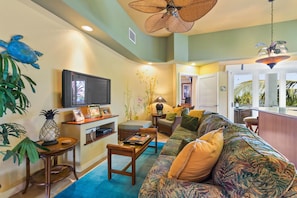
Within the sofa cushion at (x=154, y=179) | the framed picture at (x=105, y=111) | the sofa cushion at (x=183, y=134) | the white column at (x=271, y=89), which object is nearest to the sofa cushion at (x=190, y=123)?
the sofa cushion at (x=183, y=134)

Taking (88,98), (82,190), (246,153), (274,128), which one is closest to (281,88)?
(274,128)

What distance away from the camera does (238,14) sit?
165 inches

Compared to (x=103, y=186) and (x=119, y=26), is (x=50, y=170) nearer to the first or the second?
(x=103, y=186)

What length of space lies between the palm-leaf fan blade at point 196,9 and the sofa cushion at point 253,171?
1.69 meters

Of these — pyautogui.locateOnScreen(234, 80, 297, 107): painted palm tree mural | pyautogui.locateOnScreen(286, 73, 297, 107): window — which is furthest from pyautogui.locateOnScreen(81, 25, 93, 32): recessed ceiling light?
pyautogui.locateOnScreen(286, 73, 297, 107): window

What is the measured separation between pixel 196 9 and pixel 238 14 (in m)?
3.04

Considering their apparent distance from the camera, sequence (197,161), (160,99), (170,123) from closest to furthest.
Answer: (197,161) → (170,123) → (160,99)

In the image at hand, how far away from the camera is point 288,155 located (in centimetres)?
259

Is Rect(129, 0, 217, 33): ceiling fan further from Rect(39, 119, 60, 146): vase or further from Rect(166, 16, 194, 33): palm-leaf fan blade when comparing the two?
Rect(39, 119, 60, 146): vase

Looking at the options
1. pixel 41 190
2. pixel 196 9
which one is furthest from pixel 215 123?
pixel 41 190

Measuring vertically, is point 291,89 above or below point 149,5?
below

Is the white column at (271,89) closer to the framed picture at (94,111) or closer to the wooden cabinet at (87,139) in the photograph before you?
the wooden cabinet at (87,139)

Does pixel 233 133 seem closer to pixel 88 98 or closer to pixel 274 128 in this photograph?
pixel 274 128

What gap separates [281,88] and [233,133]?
5.00 m
